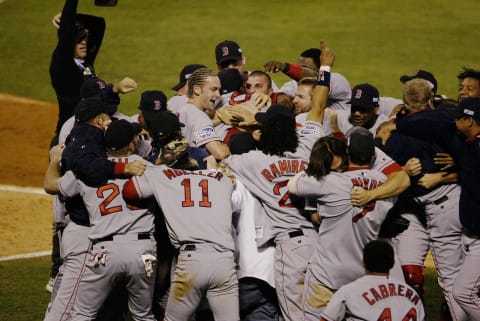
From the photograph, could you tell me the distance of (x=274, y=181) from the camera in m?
6.35

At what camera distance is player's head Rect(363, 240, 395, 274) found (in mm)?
5547

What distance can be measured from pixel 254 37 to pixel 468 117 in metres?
11.7

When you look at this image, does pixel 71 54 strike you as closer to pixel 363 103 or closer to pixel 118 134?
pixel 118 134

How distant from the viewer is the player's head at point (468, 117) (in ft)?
21.2

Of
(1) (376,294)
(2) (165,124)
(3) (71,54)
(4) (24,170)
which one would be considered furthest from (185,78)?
(4) (24,170)

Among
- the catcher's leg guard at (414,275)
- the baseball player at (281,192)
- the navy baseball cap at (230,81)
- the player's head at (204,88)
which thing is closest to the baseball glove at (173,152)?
the baseball player at (281,192)

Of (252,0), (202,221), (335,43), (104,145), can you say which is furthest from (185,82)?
(252,0)

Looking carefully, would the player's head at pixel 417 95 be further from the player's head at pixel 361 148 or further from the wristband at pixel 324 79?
the player's head at pixel 361 148

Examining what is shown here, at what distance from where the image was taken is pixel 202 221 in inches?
239

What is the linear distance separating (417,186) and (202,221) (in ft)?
5.48

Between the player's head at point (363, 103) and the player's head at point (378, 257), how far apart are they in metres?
1.80

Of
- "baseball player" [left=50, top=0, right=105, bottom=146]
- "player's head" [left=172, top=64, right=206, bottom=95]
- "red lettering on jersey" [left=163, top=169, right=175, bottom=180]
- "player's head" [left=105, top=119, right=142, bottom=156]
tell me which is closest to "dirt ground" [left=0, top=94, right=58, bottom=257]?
"baseball player" [left=50, top=0, right=105, bottom=146]

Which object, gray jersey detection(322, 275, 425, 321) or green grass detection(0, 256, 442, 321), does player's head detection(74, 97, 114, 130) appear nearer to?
green grass detection(0, 256, 442, 321)

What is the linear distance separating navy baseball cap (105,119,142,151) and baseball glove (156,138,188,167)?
0.84ft
